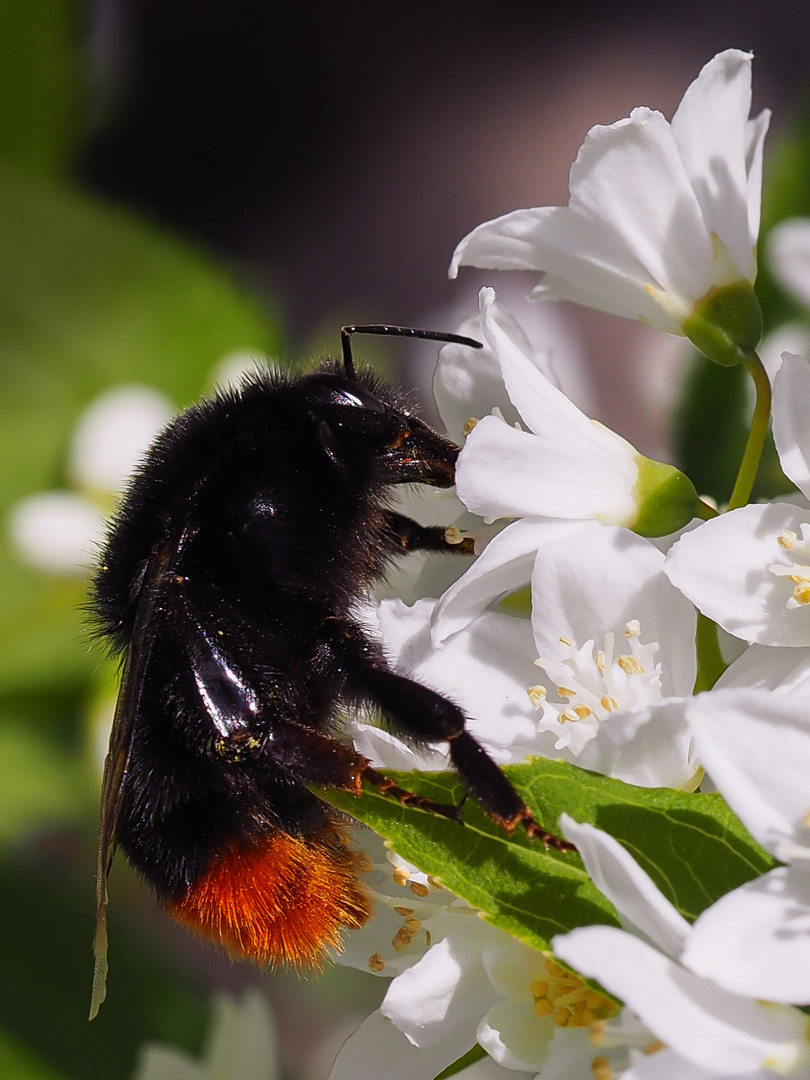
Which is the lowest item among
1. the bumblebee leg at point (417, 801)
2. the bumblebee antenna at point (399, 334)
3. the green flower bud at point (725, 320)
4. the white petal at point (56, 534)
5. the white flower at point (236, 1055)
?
the white flower at point (236, 1055)

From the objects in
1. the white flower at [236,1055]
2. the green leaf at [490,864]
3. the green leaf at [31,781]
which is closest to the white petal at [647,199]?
the green leaf at [490,864]

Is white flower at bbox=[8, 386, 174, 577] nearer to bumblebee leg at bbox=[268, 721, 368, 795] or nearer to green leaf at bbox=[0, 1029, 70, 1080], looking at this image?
green leaf at bbox=[0, 1029, 70, 1080]

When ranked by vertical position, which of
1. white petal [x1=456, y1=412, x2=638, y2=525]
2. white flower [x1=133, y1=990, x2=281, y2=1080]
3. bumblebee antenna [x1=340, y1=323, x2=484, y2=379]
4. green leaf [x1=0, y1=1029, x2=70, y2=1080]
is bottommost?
green leaf [x1=0, y1=1029, x2=70, y2=1080]

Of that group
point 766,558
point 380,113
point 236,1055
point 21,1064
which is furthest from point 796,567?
point 380,113

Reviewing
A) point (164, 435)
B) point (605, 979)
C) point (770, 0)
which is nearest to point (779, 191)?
point (164, 435)

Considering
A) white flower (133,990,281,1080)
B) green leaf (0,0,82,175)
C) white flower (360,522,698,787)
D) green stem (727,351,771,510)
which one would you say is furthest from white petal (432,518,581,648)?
green leaf (0,0,82,175)

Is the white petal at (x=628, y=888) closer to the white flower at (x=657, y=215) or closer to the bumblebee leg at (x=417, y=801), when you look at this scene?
the bumblebee leg at (x=417, y=801)

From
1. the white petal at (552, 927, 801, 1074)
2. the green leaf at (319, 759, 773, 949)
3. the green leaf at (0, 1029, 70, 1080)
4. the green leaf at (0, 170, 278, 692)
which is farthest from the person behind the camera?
the green leaf at (0, 170, 278, 692)

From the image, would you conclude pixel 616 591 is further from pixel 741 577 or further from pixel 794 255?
pixel 794 255
